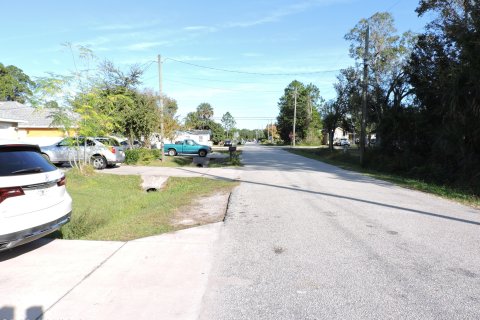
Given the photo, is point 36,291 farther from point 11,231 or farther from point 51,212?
point 51,212

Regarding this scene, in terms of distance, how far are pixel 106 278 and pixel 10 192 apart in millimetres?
1653

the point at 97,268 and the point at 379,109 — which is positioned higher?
the point at 379,109

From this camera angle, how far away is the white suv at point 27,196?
15.8 ft

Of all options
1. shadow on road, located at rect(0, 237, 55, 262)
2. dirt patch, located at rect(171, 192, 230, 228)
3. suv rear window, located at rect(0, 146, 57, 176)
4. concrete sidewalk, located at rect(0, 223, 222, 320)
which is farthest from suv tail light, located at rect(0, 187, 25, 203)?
dirt patch, located at rect(171, 192, 230, 228)

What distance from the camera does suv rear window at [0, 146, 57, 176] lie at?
5.11 metres

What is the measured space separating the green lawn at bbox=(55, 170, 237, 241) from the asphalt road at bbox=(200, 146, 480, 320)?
5.30ft

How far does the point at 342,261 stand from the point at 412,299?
1.30 meters

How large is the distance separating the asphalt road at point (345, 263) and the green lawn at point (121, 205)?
5.30 ft

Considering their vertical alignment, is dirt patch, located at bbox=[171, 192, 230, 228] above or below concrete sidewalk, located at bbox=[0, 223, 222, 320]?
below

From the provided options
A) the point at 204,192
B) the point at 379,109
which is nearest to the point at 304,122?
the point at 379,109

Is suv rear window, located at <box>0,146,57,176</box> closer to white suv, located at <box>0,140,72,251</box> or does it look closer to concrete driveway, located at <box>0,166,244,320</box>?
white suv, located at <box>0,140,72,251</box>

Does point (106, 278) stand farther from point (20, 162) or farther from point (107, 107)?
point (107, 107)

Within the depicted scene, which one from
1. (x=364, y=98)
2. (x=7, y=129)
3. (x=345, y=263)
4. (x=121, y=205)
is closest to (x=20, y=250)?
(x=345, y=263)

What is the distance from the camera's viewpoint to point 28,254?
555 centimetres
